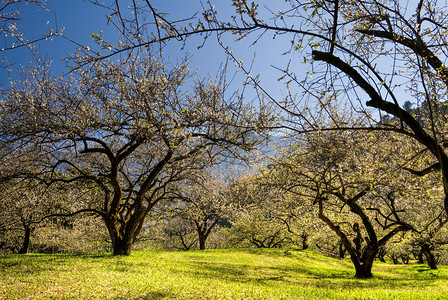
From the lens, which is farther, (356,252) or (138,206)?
(356,252)

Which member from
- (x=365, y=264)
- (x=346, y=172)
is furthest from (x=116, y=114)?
(x=365, y=264)

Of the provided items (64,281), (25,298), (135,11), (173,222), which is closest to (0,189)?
(64,281)

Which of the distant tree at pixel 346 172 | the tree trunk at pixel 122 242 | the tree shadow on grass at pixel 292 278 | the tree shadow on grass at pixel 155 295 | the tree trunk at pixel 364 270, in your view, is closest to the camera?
the tree shadow on grass at pixel 155 295

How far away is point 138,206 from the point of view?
13.4 m

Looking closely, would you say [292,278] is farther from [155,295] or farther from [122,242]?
[122,242]

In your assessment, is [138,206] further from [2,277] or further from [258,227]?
[258,227]

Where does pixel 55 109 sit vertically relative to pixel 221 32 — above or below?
above

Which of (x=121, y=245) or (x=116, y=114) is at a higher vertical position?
(x=116, y=114)

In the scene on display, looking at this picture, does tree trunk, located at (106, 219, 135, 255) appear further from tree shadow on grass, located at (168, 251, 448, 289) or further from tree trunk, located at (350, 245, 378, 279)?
tree trunk, located at (350, 245, 378, 279)

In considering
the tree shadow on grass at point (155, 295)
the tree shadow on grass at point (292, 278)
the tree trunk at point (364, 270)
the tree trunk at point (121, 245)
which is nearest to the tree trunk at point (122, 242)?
the tree trunk at point (121, 245)

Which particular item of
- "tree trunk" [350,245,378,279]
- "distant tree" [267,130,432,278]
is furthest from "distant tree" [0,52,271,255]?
"tree trunk" [350,245,378,279]

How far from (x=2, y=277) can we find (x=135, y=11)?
10.4 meters

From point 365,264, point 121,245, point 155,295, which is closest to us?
point 155,295

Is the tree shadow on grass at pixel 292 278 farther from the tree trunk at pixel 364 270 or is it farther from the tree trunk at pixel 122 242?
the tree trunk at pixel 122 242
